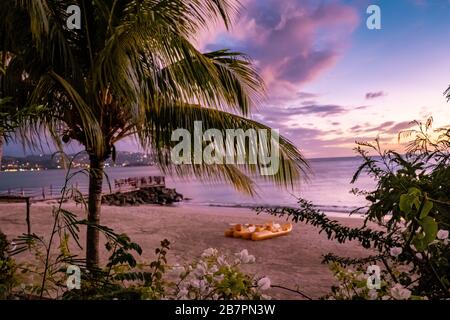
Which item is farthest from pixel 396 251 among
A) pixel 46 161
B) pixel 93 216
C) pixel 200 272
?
pixel 93 216

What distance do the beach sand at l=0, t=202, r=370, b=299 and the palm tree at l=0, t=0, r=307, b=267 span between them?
1.56 m

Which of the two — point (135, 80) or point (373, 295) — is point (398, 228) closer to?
point (373, 295)

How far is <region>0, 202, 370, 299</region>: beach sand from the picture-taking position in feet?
14.1

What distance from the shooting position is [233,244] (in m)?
6.34

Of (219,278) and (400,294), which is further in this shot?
(219,278)

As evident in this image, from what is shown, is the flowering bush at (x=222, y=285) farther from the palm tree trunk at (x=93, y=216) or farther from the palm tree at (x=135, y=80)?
the palm tree trunk at (x=93, y=216)

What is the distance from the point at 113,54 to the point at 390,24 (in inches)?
62.2

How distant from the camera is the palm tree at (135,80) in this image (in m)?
2.27

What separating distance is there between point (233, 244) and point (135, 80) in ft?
14.8

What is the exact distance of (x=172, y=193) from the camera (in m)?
21.4

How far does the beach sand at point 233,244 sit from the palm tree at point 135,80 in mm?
1557

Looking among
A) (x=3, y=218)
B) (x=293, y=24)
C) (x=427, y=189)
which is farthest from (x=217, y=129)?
(x=3, y=218)

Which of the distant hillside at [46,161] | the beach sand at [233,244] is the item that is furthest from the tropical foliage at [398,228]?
the beach sand at [233,244]
